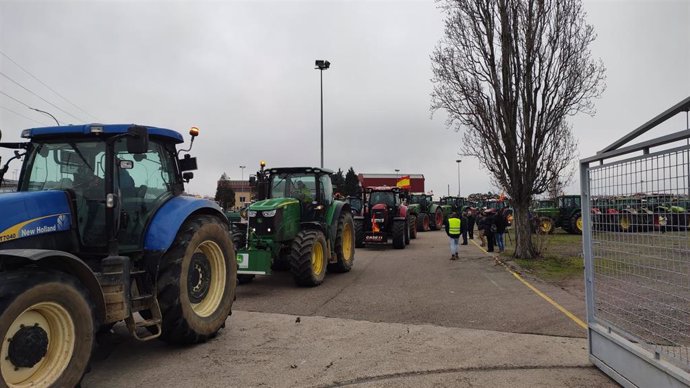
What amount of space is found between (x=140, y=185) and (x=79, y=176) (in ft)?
2.12

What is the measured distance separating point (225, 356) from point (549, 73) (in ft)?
40.2

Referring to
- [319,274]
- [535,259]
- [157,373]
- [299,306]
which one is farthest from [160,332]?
[535,259]

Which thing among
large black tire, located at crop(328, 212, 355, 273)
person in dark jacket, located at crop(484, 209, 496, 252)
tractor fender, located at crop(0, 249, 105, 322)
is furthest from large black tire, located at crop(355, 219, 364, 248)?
tractor fender, located at crop(0, 249, 105, 322)

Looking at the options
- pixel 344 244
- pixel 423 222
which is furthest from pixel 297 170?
pixel 423 222

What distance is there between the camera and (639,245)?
153 inches

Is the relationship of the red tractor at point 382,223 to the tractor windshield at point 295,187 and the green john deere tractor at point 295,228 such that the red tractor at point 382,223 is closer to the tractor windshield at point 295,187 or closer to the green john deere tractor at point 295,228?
the green john deere tractor at point 295,228

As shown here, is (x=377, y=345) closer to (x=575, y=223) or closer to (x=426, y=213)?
(x=575, y=223)

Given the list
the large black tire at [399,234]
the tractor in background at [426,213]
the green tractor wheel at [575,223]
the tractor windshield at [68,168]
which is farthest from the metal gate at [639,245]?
the tractor in background at [426,213]

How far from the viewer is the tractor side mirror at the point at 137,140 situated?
15.2 feet

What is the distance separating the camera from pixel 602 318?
480 centimetres

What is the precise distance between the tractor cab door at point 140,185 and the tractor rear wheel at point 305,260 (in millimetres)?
3927

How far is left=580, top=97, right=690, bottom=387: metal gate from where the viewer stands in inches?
135

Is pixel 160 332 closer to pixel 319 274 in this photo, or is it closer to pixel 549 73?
pixel 319 274

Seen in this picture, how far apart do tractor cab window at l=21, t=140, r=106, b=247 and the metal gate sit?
16.6ft
